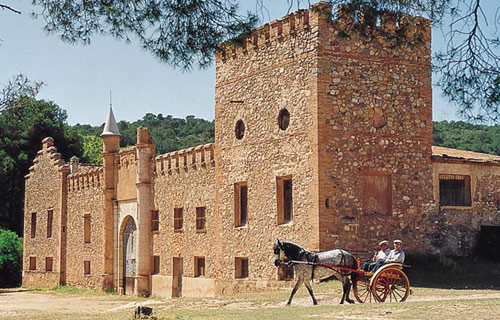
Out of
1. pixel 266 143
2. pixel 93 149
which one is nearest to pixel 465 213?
pixel 266 143

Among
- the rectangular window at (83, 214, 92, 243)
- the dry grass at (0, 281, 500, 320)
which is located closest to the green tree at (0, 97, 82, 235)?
the rectangular window at (83, 214, 92, 243)

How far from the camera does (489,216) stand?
89.3 ft

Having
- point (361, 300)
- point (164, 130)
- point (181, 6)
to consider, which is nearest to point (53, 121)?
point (164, 130)

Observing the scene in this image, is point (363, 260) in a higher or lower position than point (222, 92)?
lower

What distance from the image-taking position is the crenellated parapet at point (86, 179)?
40125 millimetres

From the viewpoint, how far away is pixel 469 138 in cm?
5012

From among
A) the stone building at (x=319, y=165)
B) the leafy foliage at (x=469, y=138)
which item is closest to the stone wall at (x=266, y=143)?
the stone building at (x=319, y=165)

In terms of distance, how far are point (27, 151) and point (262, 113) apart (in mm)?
34075

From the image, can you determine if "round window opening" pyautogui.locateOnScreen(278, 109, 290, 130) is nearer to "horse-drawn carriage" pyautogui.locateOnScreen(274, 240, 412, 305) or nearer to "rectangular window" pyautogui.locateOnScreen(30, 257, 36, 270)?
"horse-drawn carriage" pyautogui.locateOnScreen(274, 240, 412, 305)

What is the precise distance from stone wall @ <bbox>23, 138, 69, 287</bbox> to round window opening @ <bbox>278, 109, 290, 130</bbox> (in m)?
20.6

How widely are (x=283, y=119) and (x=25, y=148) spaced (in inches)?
1384

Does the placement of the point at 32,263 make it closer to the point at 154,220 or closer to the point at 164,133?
the point at 154,220

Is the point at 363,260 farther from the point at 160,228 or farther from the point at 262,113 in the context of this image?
the point at 160,228

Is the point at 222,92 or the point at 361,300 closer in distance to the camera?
the point at 361,300
